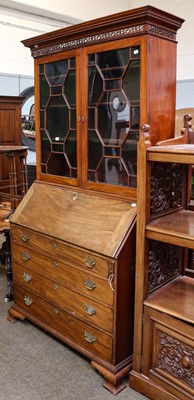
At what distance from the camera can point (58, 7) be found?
5.54 metres

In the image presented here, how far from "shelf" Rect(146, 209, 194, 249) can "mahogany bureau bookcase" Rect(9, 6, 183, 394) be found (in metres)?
0.14

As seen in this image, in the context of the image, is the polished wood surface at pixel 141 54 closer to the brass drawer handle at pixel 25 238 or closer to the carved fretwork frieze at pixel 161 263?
the carved fretwork frieze at pixel 161 263

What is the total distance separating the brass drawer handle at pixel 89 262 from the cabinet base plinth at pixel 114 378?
1.84 feet

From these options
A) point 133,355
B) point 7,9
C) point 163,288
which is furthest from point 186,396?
point 7,9

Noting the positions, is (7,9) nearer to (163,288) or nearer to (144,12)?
(144,12)

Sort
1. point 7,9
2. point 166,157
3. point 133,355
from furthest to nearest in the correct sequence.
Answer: point 7,9 < point 133,355 < point 166,157

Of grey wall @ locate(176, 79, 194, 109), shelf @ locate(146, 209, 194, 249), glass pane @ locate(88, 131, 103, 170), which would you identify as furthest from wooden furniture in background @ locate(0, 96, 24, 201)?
shelf @ locate(146, 209, 194, 249)

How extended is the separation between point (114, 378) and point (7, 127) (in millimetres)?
4128

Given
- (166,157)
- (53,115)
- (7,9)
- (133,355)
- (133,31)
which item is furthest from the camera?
(7,9)

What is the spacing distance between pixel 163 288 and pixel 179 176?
646 millimetres

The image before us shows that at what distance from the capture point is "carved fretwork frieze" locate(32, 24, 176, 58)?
1.87 m

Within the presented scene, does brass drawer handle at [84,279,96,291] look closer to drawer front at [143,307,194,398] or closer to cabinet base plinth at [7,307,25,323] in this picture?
drawer front at [143,307,194,398]

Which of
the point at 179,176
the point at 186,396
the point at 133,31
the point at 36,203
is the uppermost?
the point at 133,31

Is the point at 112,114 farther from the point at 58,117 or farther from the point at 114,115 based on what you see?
the point at 58,117
